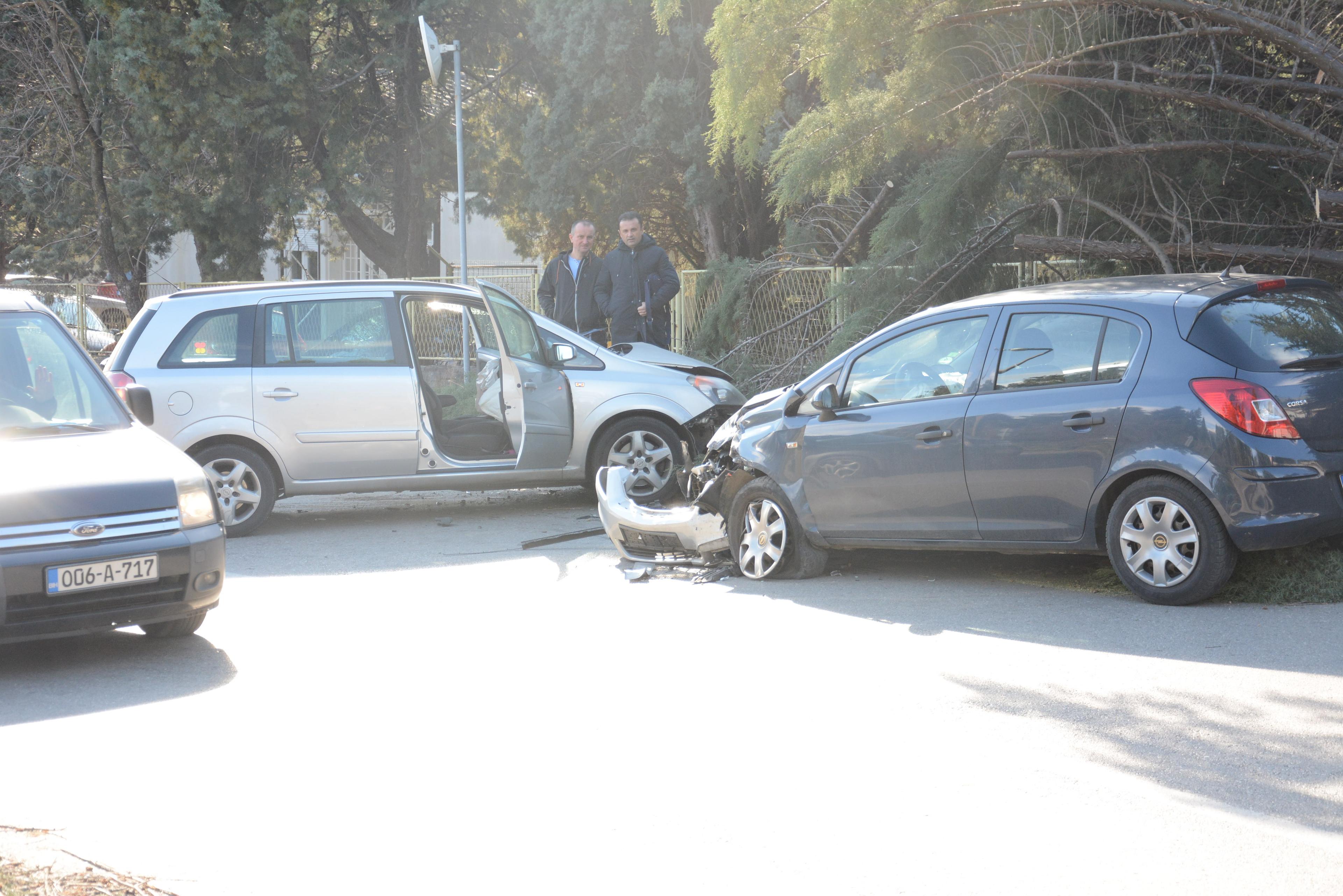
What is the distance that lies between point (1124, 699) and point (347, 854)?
3097 mm

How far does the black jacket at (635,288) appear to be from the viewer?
44.3 ft

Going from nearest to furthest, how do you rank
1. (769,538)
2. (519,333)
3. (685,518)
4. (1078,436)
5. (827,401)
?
(1078,436), (827,401), (769,538), (685,518), (519,333)

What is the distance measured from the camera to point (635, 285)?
13.5 m

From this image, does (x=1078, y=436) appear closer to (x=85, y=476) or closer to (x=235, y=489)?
(x=85, y=476)

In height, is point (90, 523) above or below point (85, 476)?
below

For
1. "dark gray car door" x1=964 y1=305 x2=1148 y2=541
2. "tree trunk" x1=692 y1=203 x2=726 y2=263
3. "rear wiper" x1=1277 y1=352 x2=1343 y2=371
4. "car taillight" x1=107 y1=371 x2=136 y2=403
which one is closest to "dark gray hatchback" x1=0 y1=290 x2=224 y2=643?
"car taillight" x1=107 y1=371 x2=136 y2=403

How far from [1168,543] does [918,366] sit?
1.76 m

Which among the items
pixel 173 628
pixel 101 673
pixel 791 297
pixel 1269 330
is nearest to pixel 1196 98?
pixel 1269 330

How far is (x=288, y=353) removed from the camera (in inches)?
428

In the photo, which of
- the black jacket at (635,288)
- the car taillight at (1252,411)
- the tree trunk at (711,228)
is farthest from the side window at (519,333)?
the tree trunk at (711,228)

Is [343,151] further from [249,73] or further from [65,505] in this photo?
[65,505]

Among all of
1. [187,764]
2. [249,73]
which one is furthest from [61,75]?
[187,764]

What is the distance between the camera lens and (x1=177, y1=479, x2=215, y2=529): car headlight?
6609mm

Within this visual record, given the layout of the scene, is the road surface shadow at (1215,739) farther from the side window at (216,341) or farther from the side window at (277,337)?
the side window at (216,341)
